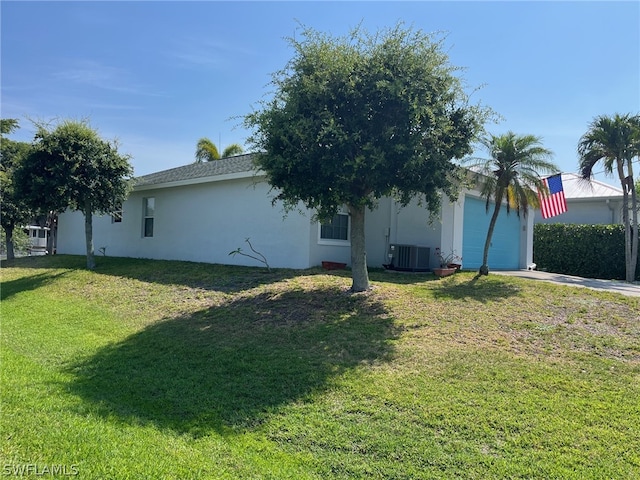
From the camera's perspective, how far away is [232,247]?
573 inches

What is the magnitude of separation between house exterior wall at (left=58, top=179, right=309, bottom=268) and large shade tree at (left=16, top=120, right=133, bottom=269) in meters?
2.20

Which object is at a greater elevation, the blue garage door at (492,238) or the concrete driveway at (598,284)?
the blue garage door at (492,238)

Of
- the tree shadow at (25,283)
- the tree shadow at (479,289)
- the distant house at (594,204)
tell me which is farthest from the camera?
the distant house at (594,204)

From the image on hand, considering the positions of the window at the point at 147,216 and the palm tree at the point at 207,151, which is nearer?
the window at the point at 147,216

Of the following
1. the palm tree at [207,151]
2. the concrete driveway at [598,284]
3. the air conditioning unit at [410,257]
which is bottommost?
the concrete driveway at [598,284]

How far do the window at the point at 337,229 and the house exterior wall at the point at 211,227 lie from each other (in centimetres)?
72

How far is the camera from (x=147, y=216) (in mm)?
18422

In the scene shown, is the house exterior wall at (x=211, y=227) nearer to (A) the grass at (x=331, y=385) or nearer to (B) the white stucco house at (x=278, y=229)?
(B) the white stucco house at (x=278, y=229)

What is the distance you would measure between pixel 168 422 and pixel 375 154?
5272mm

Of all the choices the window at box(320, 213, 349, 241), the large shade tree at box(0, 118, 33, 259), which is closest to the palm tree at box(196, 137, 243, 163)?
the large shade tree at box(0, 118, 33, 259)

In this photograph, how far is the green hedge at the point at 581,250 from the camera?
17.8 m

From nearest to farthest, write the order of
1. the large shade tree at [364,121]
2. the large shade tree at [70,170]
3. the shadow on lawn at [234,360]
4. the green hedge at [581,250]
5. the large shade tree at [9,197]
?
1. the shadow on lawn at [234,360]
2. the large shade tree at [364,121]
3. the large shade tree at [70,170]
4. the green hedge at [581,250]
5. the large shade tree at [9,197]

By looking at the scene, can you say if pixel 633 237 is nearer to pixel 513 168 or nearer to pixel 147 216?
pixel 513 168

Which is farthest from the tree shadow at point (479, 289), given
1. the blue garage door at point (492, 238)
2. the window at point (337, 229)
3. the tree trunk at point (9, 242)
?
the tree trunk at point (9, 242)
